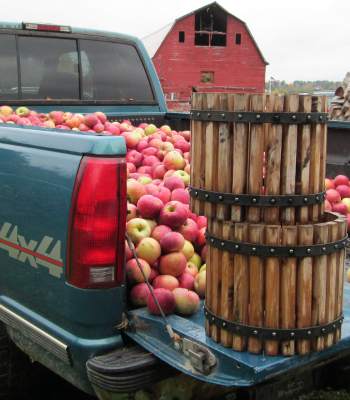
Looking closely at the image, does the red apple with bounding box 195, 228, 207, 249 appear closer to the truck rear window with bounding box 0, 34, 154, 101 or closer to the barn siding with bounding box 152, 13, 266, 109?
the truck rear window with bounding box 0, 34, 154, 101

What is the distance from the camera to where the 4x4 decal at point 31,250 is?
2.26 m

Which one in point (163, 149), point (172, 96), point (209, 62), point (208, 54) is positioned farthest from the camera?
point (209, 62)

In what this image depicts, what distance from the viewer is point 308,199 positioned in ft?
6.95

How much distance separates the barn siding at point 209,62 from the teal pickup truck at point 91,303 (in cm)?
4091

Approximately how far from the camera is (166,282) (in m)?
2.85

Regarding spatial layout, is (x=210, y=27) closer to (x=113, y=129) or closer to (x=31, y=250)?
(x=113, y=129)

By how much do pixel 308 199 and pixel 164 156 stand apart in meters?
2.68

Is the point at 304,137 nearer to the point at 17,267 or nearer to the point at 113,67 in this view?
the point at 17,267

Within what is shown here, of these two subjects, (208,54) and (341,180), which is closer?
(341,180)

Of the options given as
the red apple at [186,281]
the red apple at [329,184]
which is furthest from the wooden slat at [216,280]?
the red apple at [329,184]

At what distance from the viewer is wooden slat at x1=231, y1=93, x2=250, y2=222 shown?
6.78 feet

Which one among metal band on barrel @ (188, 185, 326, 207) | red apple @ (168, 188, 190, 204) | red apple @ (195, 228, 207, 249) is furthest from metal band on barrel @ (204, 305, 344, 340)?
red apple @ (168, 188, 190, 204)

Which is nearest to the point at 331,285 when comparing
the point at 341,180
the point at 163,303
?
the point at 163,303

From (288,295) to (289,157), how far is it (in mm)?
609
